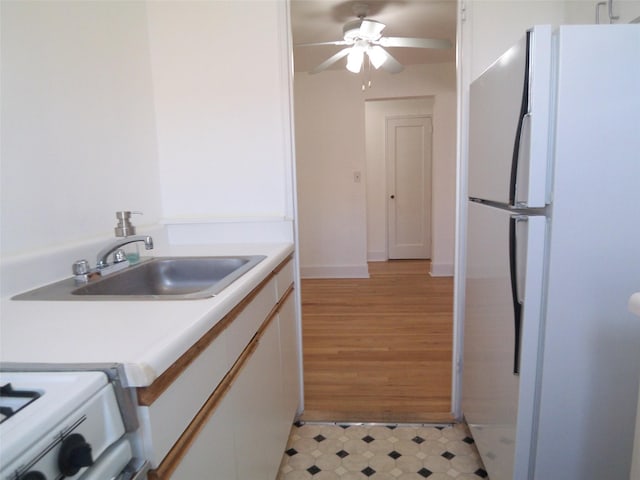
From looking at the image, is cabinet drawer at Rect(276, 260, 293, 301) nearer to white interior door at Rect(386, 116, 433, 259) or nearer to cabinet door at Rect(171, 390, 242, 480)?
cabinet door at Rect(171, 390, 242, 480)

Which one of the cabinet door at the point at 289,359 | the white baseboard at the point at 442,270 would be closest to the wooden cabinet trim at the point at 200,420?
the cabinet door at the point at 289,359

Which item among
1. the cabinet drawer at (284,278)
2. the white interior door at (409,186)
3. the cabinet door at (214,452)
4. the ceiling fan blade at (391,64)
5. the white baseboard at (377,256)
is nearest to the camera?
the cabinet door at (214,452)

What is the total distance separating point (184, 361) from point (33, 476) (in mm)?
329

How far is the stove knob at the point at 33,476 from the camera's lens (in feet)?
1.43

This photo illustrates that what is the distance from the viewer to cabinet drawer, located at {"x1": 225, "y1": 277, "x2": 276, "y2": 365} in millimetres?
1029

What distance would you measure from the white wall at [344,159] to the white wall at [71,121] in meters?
2.91

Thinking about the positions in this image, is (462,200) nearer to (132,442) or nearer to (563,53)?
(563,53)

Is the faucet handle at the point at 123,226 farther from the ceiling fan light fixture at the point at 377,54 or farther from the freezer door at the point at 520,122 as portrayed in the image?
the ceiling fan light fixture at the point at 377,54

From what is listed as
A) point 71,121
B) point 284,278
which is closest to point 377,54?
point 284,278

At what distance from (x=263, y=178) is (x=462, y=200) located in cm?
95

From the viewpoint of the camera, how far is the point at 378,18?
3018mm

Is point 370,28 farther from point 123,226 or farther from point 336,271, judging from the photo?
point 336,271

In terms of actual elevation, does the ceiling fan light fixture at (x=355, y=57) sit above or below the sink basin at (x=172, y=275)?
above

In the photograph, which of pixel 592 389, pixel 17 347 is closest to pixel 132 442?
pixel 17 347
